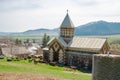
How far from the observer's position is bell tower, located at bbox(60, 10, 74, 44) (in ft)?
182

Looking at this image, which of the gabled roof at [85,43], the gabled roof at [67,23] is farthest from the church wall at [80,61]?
the gabled roof at [67,23]

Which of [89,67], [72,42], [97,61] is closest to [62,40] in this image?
[72,42]

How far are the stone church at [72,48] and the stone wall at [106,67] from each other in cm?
3104

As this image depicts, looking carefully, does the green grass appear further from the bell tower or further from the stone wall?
the bell tower

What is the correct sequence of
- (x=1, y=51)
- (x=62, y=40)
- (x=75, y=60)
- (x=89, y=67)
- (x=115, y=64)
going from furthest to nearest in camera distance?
(x=1, y=51), (x=62, y=40), (x=75, y=60), (x=89, y=67), (x=115, y=64)

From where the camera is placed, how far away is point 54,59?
56.4 m

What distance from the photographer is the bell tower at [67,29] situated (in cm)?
5538

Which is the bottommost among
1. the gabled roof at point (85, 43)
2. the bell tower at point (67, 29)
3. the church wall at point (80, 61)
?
the church wall at point (80, 61)

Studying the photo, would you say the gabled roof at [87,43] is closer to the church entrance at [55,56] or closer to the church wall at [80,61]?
the church wall at [80,61]

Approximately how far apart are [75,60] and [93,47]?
552 centimetres

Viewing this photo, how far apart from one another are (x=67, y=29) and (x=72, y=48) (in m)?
5.86

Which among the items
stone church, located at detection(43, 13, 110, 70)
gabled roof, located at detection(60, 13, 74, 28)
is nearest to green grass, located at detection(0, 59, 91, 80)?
stone church, located at detection(43, 13, 110, 70)

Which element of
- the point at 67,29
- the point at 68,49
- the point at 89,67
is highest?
the point at 67,29

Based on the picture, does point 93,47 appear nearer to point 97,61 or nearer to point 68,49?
point 68,49
